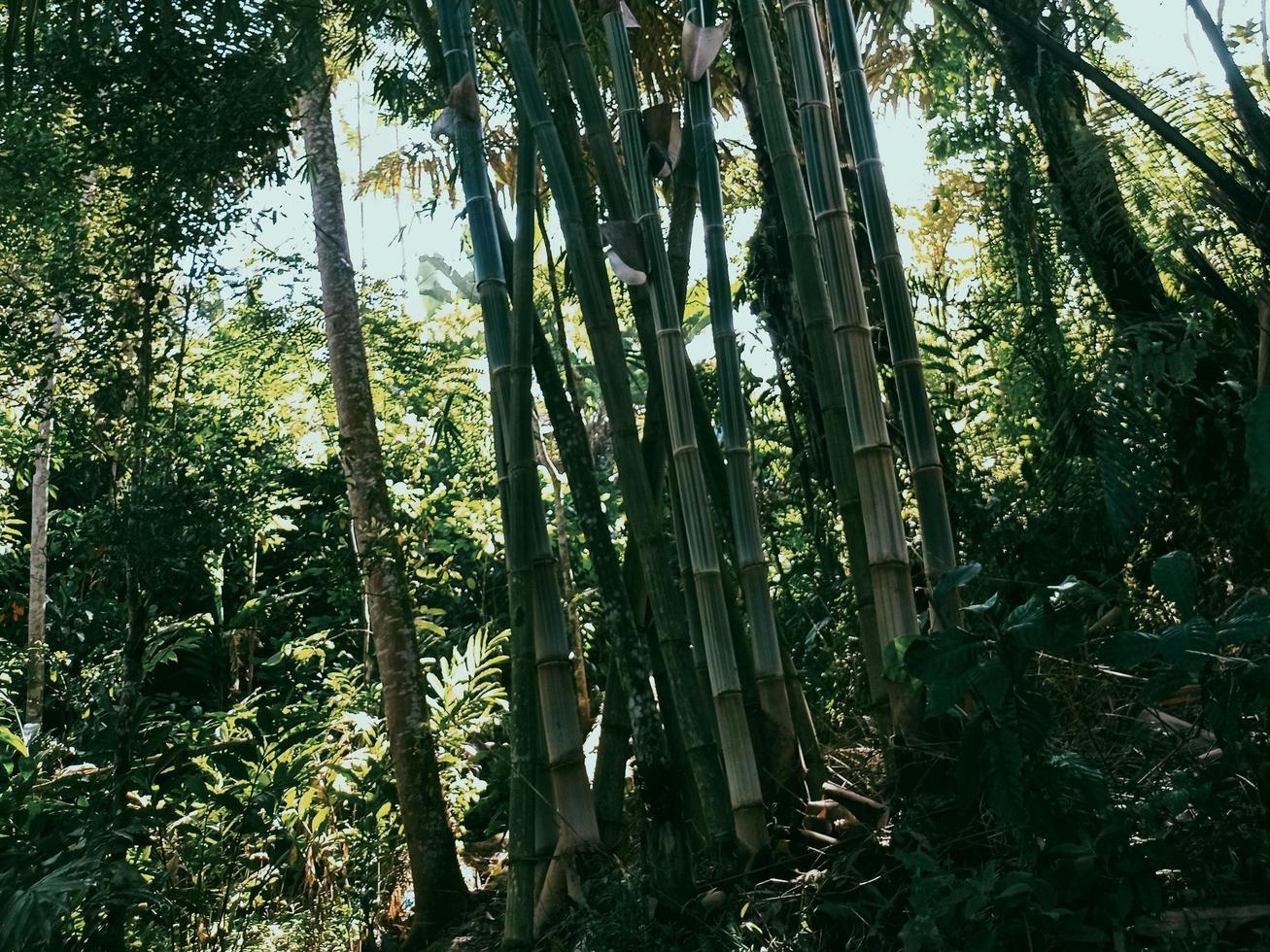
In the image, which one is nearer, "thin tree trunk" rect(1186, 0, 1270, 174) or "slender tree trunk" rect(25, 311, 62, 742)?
"thin tree trunk" rect(1186, 0, 1270, 174)

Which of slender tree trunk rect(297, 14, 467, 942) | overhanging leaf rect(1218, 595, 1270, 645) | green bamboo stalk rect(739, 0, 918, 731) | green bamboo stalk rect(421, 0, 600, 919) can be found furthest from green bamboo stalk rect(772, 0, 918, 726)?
slender tree trunk rect(297, 14, 467, 942)

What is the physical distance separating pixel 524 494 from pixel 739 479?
1.72 ft

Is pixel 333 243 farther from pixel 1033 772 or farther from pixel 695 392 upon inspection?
pixel 1033 772

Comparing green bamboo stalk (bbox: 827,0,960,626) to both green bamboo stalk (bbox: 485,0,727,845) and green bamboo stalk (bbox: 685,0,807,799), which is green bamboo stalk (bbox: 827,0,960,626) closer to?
green bamboo stalk (bbox: 685,0,807,799)

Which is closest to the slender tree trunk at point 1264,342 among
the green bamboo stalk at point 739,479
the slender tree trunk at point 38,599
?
the green bamboo stalk at point 739,479

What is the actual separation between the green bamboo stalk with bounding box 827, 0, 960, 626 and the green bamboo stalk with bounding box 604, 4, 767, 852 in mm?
476

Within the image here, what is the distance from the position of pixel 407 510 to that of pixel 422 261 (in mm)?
15556

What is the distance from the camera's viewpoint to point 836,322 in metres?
2.78

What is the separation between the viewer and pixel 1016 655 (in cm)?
230

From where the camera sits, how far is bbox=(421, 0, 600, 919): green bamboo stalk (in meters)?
2.91

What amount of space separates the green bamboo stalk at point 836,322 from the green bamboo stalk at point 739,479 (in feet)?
0.68

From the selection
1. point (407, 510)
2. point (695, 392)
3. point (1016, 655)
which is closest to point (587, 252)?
point (695, 392)

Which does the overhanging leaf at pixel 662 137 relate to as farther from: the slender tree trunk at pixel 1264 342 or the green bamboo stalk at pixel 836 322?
the slender tree trunk at pixel 1264 342

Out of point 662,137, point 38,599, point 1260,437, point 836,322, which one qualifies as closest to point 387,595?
point 662,137
